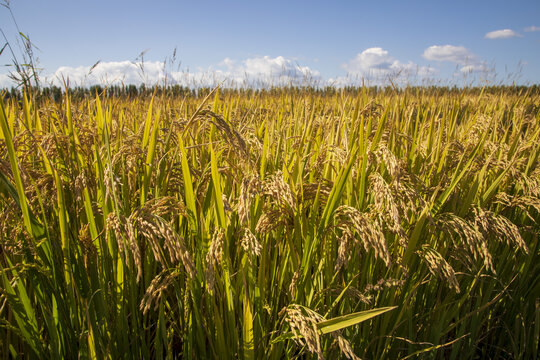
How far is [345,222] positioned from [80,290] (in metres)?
0.97

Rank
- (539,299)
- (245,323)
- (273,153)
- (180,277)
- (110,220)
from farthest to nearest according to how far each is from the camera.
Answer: (539,299), (273,153), (180,277), (245,323), (110,220)

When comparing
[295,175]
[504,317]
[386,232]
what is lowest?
[504,317]

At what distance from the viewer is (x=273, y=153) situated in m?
1.61

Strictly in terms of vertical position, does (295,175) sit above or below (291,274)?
above

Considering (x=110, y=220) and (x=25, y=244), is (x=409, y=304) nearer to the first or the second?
(x=110, y=220)

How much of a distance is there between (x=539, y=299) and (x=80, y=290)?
2453 millimetres

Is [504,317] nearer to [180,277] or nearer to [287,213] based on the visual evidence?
[287,213]

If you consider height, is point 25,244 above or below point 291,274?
above

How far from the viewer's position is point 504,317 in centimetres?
195

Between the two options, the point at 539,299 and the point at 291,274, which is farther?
the point at 539,299

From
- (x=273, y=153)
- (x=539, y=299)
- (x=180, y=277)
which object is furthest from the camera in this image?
(x=539, y=299)

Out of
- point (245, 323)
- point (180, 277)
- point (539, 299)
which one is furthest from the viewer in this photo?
point (539, 299)

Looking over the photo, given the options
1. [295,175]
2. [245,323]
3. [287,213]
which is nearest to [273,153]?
[295,175]

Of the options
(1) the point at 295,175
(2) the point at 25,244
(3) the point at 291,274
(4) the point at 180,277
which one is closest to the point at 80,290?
(2) the point at 25,244
